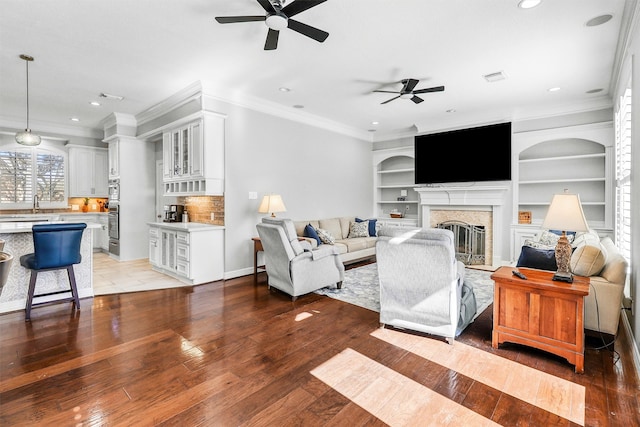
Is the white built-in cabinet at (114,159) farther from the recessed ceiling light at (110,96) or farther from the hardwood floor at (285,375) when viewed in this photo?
the hardwood floor at (285,375)

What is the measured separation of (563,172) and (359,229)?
149 inches

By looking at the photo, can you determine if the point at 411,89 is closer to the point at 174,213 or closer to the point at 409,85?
the point at 409,85

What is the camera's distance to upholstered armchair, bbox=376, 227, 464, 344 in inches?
107

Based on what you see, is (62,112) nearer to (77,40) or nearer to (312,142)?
(77,40)

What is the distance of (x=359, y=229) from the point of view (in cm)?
662

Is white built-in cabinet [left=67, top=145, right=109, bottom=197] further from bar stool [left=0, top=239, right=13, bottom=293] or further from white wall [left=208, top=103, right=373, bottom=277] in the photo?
bar stool [left=0, top=239, right=13, bottom=293]

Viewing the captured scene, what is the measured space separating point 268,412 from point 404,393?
0.88m

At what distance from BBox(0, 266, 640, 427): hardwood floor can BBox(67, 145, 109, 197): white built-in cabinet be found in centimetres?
466

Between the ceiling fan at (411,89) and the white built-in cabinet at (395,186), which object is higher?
the ceiling fan at (411,89)

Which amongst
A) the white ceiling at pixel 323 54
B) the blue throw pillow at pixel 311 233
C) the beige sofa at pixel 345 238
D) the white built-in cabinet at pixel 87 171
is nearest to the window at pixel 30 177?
the white built-in cabinet at pixel 87 171

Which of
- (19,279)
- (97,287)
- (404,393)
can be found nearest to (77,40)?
(19,279)

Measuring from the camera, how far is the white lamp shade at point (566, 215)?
8.18ft

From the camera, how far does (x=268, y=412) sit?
74.8 inches

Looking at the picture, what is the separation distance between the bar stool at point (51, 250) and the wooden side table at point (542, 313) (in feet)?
14.2
